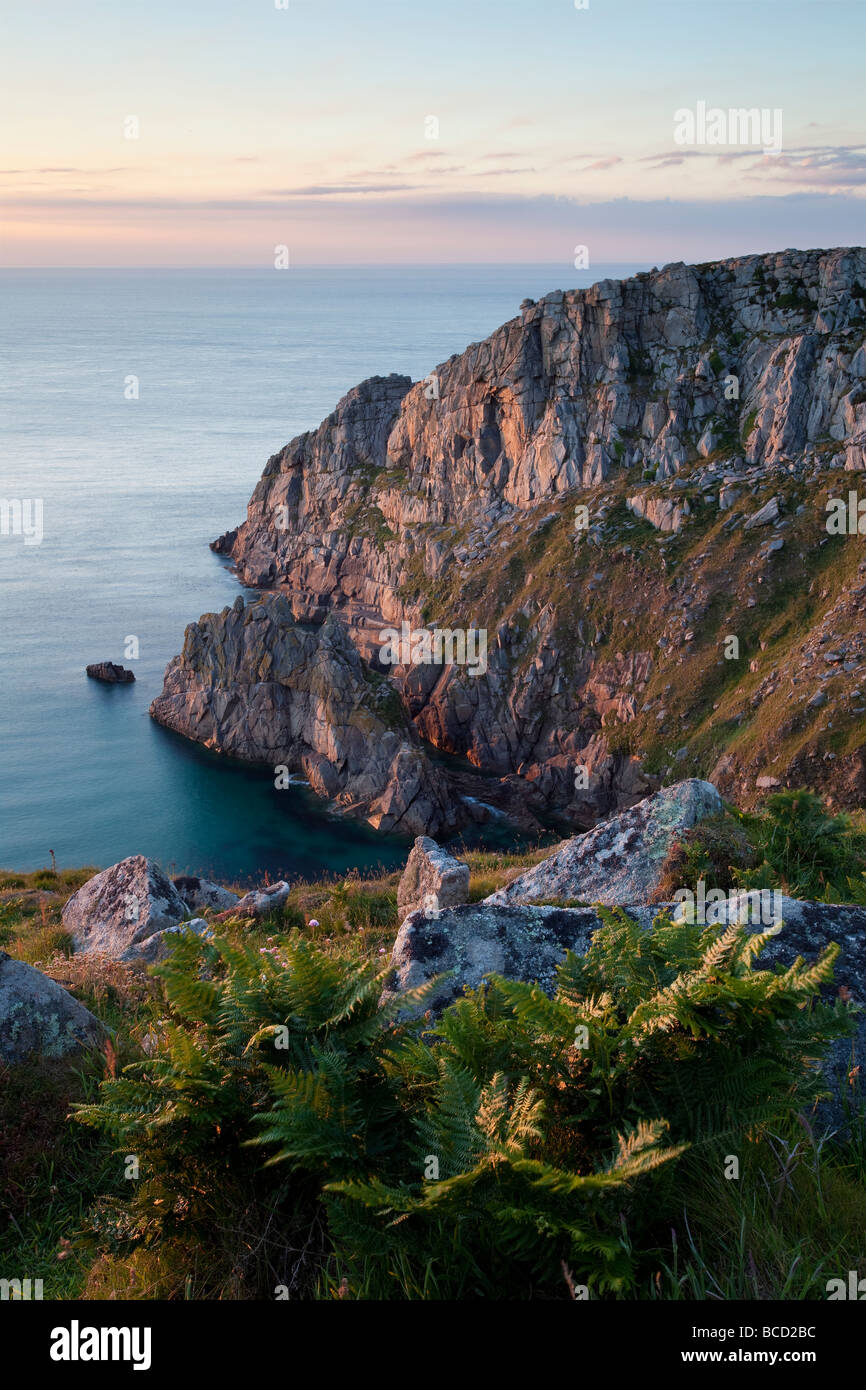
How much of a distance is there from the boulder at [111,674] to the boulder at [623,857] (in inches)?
3411

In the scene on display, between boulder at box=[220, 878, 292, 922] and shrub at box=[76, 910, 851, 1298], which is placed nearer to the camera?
shrub at box=[76, 910, 851, 1298]

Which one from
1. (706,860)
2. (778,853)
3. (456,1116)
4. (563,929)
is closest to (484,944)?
(563,929)

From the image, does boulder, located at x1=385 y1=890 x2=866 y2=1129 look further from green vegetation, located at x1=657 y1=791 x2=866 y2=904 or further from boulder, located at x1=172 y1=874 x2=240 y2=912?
boulder, located at x1=172 y1=874 x2=240 y2=912

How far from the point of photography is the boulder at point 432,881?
14.3 m

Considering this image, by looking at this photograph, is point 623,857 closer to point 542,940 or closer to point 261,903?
point 542,940

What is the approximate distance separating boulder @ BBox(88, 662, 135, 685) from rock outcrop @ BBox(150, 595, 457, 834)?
924cm

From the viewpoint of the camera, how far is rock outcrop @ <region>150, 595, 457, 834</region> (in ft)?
219

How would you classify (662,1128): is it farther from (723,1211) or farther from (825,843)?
(825,843)

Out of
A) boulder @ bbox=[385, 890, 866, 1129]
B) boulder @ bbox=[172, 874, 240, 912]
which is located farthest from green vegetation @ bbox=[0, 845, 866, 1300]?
boulder @ bbox=[172, 874, 240, 912]

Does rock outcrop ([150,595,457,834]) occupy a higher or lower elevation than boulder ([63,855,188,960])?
lower

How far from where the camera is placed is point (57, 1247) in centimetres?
442

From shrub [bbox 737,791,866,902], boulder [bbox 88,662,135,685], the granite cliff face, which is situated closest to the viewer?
shrub [bbox 737,791,866,902]
